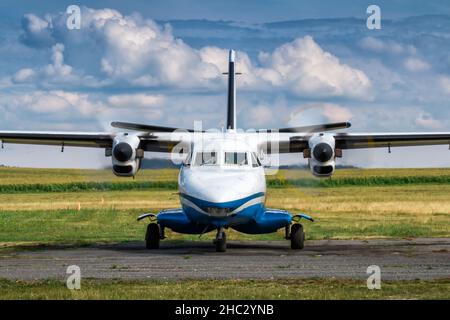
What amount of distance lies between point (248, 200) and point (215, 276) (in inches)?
Answer: 204

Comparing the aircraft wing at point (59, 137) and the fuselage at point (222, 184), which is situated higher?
the aircraft wing at point (59, 137)

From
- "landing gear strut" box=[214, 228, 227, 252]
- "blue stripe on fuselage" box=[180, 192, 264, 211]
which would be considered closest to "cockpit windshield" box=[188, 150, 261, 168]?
"blue stripe on fuselage" box=[180, 192, 264, 211]

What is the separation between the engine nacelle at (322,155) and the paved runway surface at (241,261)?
231cm

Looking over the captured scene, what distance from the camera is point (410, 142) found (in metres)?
29.8

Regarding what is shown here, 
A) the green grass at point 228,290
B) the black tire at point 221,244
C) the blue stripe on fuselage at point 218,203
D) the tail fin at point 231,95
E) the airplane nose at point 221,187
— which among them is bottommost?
the green grass at point 228,290

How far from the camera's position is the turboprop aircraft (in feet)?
74.0

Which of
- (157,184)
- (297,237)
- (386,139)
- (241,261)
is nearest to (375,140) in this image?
(386,139)

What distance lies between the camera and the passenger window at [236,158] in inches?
936

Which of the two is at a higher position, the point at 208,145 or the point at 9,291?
the point at 208,145

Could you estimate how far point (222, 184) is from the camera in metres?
22.2

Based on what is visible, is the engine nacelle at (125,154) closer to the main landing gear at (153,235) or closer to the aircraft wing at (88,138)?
the aircraft wing at (88,138)

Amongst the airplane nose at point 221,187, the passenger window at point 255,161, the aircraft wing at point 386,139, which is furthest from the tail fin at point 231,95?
the airplane nose at point 221,187
